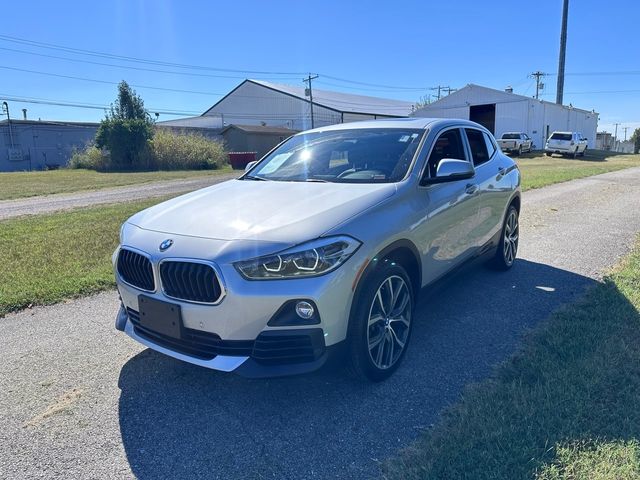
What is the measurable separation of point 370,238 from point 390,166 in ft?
3.52

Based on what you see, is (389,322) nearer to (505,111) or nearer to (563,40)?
(505,111)

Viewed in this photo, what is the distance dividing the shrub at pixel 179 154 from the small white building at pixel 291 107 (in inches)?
926

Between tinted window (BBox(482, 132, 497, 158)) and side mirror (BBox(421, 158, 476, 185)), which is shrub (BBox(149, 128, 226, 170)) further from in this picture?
side mirror (BBox(421, 158, 476, 185))

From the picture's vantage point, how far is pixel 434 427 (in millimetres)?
2656

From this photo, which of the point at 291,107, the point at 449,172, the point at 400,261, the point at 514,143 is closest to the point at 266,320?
the point at 400,261

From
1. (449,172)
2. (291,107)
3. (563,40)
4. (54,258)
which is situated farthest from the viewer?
(291,107)

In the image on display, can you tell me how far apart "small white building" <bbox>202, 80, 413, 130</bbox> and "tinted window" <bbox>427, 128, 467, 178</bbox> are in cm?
5100

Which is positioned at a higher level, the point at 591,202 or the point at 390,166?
the point at 390,166

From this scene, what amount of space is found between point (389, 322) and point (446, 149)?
197cm

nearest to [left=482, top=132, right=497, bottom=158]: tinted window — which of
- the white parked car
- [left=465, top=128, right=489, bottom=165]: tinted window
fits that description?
[left=465, top=128, right=489, bottom=165]: tinted window

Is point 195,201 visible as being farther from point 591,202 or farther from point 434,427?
point 591,202

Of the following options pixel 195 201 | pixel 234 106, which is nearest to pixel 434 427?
pixel 195 201

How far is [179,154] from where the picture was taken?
108ft

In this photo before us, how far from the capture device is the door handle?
427 cm
